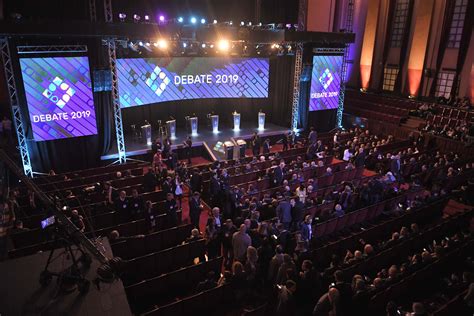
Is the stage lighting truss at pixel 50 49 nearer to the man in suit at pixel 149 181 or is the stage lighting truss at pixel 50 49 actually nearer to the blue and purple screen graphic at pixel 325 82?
the man in suit at pixel 149 181

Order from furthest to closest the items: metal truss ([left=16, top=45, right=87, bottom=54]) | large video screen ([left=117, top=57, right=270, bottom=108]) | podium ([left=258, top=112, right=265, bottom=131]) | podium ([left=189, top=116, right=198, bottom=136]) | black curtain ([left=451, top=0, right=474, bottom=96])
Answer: black curtain ([left=451, top=0, right=474, bottom=96]) → podium ([left=258, top=112, right=265, bottom=131]) → podium ([left=189, top=116, right=198, bottom=136]) → large video screen ([left=117, top=57, right=270, bottom=108]) → metal truss ([left=16, top=45, right=87, bottom=54])

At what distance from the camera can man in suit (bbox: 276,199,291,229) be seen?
9133 millimetres

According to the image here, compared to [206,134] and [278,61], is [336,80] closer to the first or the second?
[278,61]

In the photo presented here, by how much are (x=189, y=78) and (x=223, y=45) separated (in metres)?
2.94

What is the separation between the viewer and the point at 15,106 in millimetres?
12211

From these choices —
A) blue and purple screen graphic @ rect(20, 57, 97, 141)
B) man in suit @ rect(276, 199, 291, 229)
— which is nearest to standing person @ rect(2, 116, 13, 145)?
blue and purple screen graphic @ rect(20, 57, 97, 141)

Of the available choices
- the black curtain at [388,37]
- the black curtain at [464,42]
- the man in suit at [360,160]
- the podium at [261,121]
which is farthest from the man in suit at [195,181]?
the black curtain at [388,37]

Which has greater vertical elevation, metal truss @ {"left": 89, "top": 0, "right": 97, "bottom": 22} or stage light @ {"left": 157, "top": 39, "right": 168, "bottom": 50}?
metal truss @ {"left": 89, "top": 0, "right": 97, "bottom": 22}

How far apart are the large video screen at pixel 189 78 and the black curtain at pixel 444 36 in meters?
11.0

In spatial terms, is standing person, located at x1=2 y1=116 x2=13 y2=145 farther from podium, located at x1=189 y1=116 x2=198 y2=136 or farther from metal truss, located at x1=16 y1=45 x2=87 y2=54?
podium, located at x1=189 y1=116 x2=198 y2=136

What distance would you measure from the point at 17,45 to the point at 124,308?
1048 cm

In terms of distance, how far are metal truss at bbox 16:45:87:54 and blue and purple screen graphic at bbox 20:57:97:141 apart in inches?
9.6

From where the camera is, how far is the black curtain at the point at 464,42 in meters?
20.8

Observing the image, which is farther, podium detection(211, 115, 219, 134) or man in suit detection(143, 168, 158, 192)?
podium detection(211, 115, 219, 134)
